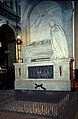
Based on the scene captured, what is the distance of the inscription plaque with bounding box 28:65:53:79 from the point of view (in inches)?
210

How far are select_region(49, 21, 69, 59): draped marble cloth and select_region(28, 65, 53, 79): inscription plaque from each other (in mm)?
416

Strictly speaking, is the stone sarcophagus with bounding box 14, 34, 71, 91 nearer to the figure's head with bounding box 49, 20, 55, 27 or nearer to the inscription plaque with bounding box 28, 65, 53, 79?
the inscription plaque with bounding box 28, 65, 53, 79

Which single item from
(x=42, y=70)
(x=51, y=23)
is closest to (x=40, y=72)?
(x=42, y=70)

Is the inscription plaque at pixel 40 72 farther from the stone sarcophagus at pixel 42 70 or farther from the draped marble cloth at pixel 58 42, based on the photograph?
the draped marble cloth at pixel 58 42

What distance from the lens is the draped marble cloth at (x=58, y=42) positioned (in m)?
5.21

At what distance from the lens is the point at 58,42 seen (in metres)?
5.27

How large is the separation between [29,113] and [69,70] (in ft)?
11.2

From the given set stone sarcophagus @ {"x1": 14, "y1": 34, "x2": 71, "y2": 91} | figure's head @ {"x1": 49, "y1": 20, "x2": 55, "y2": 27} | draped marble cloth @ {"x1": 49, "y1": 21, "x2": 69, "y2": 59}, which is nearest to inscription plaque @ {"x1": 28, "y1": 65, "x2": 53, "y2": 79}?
stone sarcophagus @ {"x1": 14, "y1": 34, "x2": 71, "y2": 91}

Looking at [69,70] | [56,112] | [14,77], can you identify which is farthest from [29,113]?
[14,77]

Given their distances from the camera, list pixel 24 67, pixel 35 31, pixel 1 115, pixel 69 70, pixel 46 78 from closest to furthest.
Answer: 1. pixel 1 115
2. pixel 69 70
3. pixel 46 78
4. pixel 24 67
5. pixel 35 31

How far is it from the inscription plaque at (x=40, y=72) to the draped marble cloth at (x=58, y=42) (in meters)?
0.42

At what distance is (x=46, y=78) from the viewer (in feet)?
17.6

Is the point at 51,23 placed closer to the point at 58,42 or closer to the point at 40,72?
→ the point at 58,42

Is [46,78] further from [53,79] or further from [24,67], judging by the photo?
[24,67]
